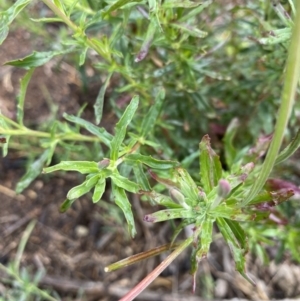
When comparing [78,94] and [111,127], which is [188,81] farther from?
[78,94]

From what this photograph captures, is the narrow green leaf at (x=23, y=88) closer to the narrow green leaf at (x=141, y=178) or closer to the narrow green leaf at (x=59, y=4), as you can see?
the narrow green leaf at (x=59, y=4)

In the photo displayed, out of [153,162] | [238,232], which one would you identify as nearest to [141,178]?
[153,162]

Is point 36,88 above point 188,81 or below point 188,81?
below

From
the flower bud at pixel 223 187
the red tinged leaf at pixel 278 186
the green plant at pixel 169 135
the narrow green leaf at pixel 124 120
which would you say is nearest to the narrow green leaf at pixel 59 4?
the green plant at pixel 169 135

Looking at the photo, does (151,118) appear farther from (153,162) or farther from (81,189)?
(81,189)

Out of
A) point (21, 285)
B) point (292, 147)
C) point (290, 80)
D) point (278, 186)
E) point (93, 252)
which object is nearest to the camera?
point (290, 80)

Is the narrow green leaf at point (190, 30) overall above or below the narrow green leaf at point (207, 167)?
above

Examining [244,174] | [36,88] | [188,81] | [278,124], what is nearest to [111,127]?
[36,88]
